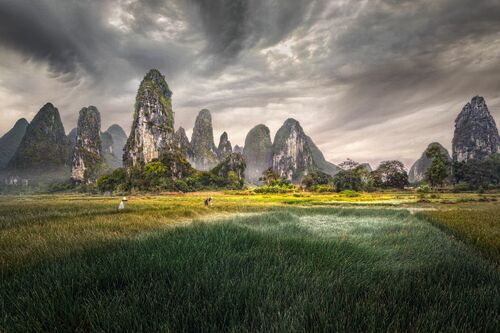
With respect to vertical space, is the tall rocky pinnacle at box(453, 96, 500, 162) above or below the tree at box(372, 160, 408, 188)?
above

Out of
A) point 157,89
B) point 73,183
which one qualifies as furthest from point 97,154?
point 157,89

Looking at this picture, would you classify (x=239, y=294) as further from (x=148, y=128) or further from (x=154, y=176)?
(x=148, y=128)

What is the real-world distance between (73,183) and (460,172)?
556ft

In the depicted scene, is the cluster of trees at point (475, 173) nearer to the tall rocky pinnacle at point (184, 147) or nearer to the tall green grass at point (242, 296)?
the tall green grass at point (242, 296)

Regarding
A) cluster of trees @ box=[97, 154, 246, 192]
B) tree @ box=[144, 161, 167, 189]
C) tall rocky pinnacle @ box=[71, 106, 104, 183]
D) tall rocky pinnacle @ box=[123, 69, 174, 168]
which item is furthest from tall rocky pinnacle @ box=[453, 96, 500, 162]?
tall rocky pinnacle @ box=[71, 106, 104, 183]

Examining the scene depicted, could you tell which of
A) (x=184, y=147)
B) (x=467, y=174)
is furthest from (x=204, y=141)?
(x=467, y=174)

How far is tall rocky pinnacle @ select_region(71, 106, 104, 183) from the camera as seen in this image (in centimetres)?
13434

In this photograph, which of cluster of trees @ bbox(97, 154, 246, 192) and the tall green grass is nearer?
the tall green grass

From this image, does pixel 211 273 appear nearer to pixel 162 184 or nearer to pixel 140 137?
pixel 162 184

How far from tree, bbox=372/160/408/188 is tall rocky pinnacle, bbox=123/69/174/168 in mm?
98296

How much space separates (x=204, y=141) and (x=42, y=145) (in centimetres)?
10749

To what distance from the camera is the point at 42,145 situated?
505ft

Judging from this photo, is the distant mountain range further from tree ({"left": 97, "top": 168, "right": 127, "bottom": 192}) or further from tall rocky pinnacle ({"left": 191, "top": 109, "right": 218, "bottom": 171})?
tree ({"left": 97, "top": 168, "right": 127, "bottom": 192})

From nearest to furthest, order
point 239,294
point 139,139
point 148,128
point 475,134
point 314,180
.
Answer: point 239,294, point 314,180, point 139,139, point 148,128, point 475,134
